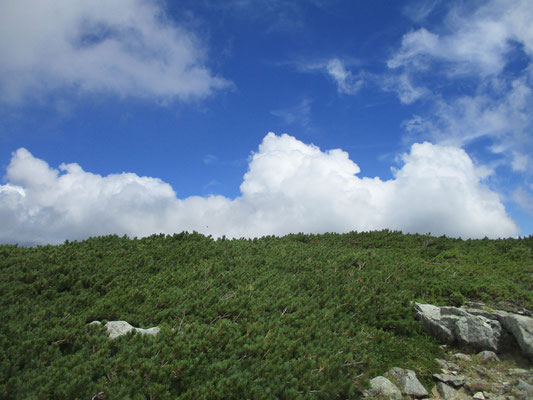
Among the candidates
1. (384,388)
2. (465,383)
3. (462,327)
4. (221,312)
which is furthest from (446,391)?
(221,312)

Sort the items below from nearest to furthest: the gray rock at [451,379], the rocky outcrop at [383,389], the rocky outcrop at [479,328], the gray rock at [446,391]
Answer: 1. the rocky outcrop at [383,389]
2. the gray rock at [446,391]
3. the gray rock at [451,379]
4. the rocky outcrop at [479,328]

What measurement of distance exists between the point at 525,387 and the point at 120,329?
381 inches

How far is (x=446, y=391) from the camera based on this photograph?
27.0 feet

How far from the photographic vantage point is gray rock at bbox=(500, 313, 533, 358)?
31.0ft

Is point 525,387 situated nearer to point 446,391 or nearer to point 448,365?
point 446,391

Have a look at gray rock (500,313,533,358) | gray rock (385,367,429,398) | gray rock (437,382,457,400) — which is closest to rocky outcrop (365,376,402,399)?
gray rock (385,367,429,398)

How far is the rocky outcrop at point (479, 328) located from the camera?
9.84 m

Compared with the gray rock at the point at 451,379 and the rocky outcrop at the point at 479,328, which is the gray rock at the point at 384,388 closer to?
the gray rock at the point at 451,379

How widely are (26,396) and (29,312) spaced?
3.62 metres

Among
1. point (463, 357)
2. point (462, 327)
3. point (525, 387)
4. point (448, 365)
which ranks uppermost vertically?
point (462, 327)

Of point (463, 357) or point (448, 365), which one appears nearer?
point (448, 365)

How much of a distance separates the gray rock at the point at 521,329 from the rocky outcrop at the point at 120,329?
33.2ft

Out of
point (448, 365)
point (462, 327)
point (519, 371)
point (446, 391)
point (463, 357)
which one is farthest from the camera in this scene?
point (462, 327)

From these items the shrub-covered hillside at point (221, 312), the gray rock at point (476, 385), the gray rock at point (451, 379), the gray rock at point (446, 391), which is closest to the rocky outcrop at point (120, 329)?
the shrub-covered hillside at point (221, 312)
